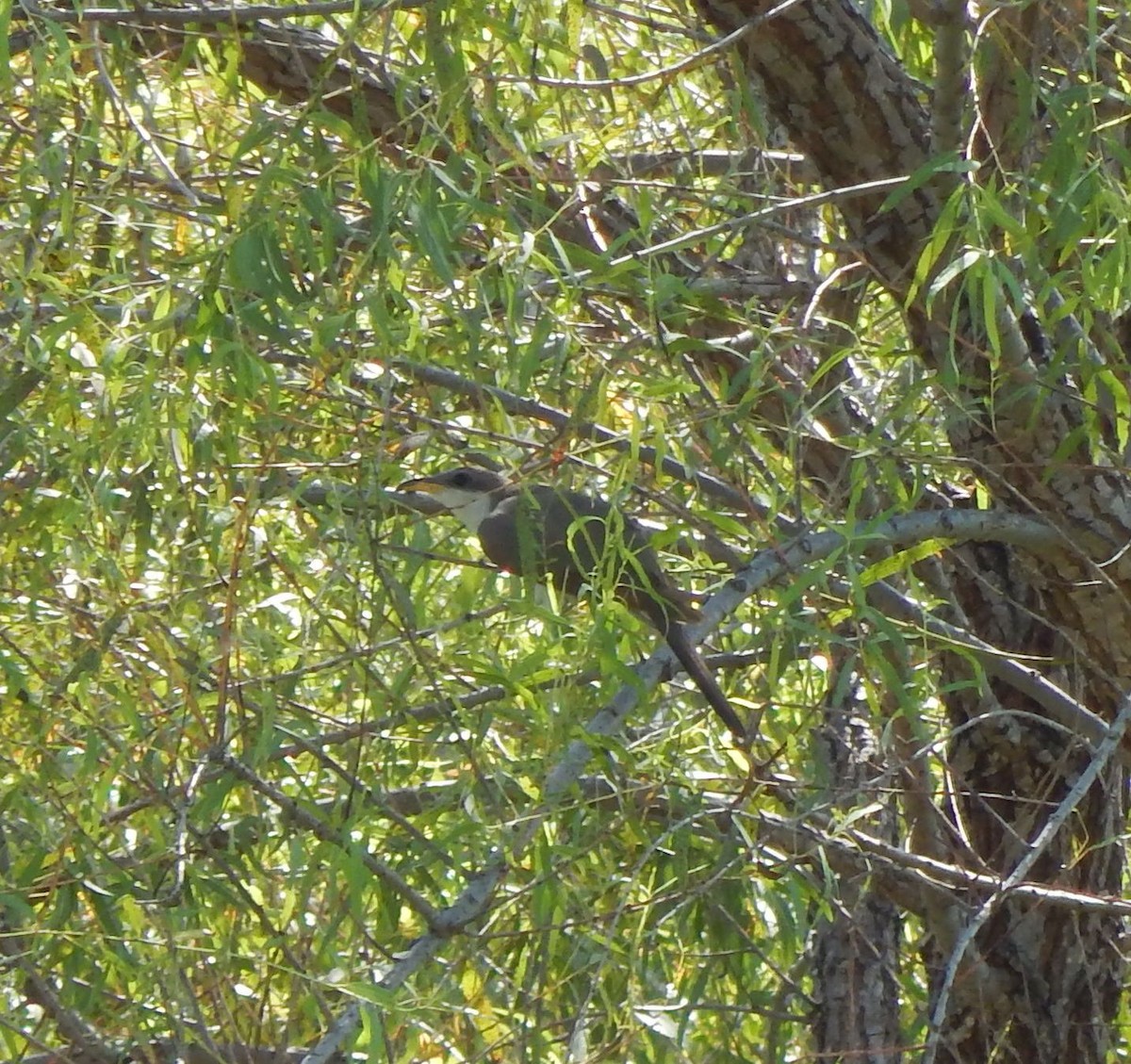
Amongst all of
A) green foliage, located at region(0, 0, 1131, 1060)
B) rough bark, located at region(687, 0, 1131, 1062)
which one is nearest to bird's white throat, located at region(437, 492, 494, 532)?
green foliage, located at region(0, 0, 1131, 1060)

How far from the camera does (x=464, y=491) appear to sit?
12.6 feet

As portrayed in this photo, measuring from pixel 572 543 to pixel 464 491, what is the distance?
4.06ft

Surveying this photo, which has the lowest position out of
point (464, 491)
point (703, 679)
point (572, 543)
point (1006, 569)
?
point (1006, 569)

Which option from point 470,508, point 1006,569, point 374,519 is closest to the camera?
point 374,519

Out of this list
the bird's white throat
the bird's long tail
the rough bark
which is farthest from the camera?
the bird's white throat

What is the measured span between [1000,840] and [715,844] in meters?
1.18

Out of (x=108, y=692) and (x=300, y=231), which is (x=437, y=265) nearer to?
(x=300, y=231)

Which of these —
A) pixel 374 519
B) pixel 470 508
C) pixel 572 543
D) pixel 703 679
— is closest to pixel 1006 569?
pixel 703 679

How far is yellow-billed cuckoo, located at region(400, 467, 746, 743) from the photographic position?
229 centimetres

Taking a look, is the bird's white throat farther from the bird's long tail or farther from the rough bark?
the rough bark

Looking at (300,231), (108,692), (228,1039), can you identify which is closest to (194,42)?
(300,231)

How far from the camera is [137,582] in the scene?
2.88 metres

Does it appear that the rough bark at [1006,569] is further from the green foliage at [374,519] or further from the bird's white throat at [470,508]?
the bird's white throat at [470,508]

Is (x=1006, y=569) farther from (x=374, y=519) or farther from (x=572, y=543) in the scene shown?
(x=374, y=519)
